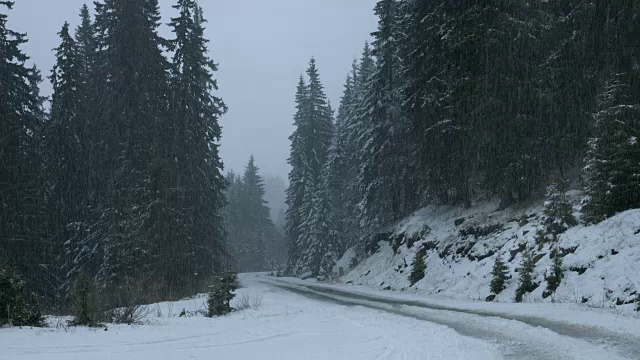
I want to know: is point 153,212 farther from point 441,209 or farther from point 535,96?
point 535,96

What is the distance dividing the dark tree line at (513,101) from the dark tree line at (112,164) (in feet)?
42.0

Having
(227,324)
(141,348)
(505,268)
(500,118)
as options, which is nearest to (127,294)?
(227,324)

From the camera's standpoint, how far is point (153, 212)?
2369cm

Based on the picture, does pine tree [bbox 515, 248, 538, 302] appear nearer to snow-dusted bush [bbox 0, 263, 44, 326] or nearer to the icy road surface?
the icy road surface

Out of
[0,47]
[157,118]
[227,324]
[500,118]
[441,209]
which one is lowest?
[227,324]

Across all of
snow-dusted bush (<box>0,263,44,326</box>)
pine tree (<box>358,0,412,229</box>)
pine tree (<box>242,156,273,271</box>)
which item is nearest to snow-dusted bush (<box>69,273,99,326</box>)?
snow-dusted bush (<box>0,263,44,326</box>)

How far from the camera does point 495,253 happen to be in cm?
1739

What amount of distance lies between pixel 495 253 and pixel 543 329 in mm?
9169

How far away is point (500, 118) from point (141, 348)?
16301 mm

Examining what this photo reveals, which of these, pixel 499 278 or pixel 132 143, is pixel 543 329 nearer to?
pixel 499 278

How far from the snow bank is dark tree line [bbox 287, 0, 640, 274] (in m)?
1.11

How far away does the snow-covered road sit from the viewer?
22.7ft

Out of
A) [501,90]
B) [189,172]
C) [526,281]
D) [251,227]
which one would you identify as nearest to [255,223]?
[251,227]

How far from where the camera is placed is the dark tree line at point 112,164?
22.6m
